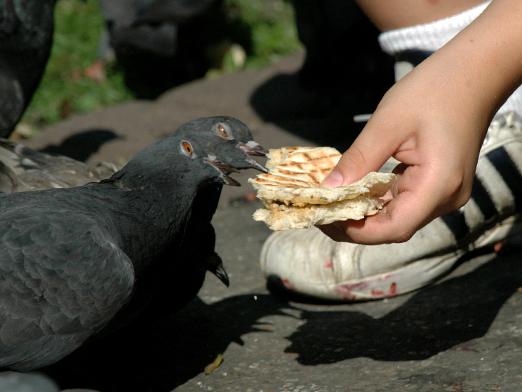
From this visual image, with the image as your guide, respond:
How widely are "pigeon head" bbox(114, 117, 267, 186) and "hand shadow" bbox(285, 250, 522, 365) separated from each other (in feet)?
1.98

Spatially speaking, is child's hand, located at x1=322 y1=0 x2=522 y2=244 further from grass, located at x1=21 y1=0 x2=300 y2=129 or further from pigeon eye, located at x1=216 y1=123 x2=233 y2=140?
grass, located at x1=21 y1=0 x2=300 y2=129

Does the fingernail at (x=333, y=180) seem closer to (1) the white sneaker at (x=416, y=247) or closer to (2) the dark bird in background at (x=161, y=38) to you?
(1) the white sneaker at (x=416, y=247)

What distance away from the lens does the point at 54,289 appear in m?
2.43

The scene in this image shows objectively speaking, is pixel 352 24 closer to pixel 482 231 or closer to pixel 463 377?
pixel 482 231

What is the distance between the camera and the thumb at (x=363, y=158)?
236 cm

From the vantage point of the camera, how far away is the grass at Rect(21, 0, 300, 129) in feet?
20.5

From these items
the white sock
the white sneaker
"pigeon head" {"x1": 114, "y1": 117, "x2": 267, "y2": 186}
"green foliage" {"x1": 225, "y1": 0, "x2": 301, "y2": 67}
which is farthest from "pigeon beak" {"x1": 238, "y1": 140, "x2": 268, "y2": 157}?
"green foliage" {"x1": 225, "y1": 0, "x2": 301, "y2": 67}

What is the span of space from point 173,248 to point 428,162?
744 millimetres

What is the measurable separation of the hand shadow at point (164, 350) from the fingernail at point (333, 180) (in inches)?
28.8

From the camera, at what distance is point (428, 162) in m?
2.32

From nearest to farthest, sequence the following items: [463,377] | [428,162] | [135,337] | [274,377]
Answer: [428,162] < [463,377] < [274,377] < [135,337]

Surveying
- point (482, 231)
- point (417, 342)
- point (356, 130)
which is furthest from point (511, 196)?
point (356, 130)

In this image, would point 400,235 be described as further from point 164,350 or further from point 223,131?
point 164,350

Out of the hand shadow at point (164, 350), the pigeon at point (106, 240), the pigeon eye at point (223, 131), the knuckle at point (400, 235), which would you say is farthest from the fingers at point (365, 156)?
the hand shadow at point (164, 350)
